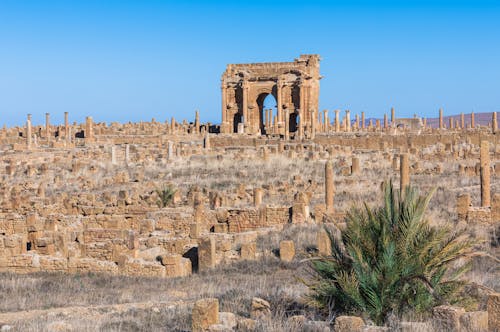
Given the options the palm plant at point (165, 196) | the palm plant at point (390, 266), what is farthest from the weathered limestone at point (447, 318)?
the palm plant at point (165, 196)

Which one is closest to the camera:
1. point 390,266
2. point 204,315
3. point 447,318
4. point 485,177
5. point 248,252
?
point 447,318

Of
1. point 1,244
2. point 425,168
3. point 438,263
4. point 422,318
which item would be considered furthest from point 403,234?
point 425,168

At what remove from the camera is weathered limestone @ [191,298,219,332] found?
6754mm

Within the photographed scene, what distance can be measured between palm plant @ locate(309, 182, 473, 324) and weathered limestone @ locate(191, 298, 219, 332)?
1.20 metres

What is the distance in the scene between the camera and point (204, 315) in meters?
6.77

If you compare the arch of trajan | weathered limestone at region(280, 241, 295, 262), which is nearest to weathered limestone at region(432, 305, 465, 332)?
weathered limestone at region(280, 241, 295, 262)

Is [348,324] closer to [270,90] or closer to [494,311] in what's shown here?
[494,311]

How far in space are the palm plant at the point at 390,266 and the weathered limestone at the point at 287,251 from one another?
171 inches

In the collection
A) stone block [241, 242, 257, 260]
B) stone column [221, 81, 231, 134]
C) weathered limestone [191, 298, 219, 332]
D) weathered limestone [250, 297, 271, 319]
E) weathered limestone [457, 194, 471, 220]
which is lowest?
stone block [241, 242, 257, 260]

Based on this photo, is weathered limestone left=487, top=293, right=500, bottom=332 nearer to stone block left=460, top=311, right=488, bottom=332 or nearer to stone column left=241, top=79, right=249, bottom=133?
stone block left=460, top=311, right=488, bottom=332

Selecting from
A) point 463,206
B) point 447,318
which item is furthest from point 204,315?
point 463,206

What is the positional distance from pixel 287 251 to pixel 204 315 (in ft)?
18.1

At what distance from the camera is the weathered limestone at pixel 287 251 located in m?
12.2

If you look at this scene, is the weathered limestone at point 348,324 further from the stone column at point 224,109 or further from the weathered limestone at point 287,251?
the stone column at point 224,109
